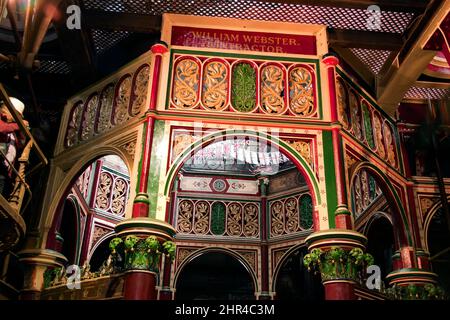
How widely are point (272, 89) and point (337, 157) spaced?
68.4 inches

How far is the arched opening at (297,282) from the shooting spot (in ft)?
42.9

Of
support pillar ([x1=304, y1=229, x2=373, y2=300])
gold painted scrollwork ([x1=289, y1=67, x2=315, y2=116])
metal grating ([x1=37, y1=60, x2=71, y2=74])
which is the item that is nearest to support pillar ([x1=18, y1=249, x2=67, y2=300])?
support pillar ([x1=304, y1=229, x2=373, y2=300])

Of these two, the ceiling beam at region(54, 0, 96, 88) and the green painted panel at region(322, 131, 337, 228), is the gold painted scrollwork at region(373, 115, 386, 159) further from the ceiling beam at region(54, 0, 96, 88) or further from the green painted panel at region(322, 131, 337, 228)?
the ceiling beam at region(54, 0, 96, 88)

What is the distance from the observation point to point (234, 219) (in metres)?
12.9

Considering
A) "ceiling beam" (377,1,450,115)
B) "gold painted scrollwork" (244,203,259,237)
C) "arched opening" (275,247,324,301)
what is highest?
"ceiling beam" (377,1,450,115)

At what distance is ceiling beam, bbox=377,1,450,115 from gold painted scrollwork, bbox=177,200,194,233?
224 inches

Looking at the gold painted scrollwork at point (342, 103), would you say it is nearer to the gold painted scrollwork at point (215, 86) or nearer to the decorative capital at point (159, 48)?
the gold painted scrollwork at point (215, 86)

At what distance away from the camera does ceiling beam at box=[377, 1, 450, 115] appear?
8.37 metres

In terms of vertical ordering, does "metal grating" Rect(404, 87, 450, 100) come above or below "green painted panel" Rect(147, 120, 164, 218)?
above

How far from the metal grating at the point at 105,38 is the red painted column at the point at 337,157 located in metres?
4.32

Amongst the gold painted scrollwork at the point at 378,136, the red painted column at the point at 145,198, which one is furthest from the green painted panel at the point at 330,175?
the red painted column at the point at 145,198

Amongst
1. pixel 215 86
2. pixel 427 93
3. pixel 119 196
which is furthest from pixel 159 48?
pixel 427 93

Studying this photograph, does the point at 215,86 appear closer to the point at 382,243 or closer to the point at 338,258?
the point at 338,258
